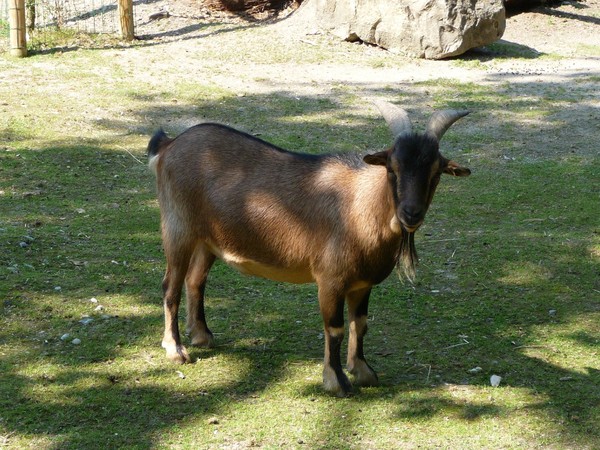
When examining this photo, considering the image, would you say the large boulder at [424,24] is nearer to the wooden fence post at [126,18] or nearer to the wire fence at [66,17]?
the wooden fence post at [126,18]

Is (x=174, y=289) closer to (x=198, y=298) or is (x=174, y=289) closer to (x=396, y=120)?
(x=198, y=298)

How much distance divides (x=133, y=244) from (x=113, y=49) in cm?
688

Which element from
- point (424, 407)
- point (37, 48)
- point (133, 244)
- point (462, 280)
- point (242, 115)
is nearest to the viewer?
point (424, 407)

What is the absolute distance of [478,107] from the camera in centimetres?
1252

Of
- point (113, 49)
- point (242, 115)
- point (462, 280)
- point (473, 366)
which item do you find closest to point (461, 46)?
point (242, 115)

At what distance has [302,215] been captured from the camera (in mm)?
5738

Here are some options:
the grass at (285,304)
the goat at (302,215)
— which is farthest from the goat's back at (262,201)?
the grass at (285,304)

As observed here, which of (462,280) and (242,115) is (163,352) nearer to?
(462,280)

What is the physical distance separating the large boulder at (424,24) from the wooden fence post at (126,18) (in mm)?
3545

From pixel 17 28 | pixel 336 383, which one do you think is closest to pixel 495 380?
pixel 336 383

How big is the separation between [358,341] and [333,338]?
11.4 inches

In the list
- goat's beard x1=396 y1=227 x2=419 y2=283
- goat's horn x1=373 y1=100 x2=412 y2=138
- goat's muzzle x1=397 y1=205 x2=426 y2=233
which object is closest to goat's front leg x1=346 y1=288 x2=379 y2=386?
goat's beard x1=396 y1=227 x2=419 y2=283

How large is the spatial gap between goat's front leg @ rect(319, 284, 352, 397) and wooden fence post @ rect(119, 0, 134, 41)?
33.2ft

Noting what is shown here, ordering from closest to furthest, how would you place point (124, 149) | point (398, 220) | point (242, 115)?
point (398, 220) → point (124, 149) → point (242, 115)
